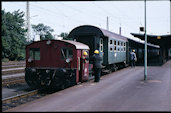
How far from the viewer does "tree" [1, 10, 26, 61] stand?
35719mm

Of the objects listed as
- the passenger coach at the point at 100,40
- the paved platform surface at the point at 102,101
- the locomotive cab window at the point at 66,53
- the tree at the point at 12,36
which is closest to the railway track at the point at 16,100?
the paved platform surface at the point at 102,101

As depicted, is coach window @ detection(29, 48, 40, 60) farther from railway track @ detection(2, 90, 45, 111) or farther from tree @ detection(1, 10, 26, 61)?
tree @ detection(1, 10, 26, 61)

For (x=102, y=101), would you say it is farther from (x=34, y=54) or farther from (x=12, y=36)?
(x=12, y=36)

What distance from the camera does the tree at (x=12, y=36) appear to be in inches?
1406

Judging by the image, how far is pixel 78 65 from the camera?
11.1m

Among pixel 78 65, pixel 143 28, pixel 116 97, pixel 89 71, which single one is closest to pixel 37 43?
pixel 78 65

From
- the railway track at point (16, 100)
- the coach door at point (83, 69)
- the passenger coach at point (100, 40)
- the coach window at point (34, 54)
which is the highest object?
the passenger coach at point (100, 40)

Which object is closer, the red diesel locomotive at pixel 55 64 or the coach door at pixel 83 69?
the red diesel locomotive at pixel 55 64

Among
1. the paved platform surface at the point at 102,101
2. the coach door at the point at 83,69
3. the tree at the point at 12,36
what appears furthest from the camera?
the tree at the point at 12,36

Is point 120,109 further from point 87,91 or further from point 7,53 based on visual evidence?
point 7,53

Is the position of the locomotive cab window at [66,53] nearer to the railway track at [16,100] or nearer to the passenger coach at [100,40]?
the railway track at [16,100]

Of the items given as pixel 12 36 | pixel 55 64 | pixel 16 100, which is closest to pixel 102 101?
pixel 16 100

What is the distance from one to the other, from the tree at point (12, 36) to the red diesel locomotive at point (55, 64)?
83.3ft

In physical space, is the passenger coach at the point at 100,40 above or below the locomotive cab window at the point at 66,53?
above
